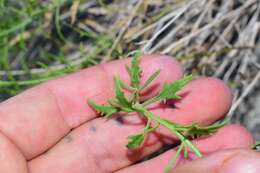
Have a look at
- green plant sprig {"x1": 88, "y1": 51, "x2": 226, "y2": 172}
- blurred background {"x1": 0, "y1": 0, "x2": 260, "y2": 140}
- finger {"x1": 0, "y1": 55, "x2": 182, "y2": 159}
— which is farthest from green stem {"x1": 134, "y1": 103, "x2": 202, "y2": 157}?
blurred background {"x1": 0, "y1": 0, "x2": 260, "y2": 140}

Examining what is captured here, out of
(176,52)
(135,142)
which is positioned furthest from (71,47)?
(135,142)

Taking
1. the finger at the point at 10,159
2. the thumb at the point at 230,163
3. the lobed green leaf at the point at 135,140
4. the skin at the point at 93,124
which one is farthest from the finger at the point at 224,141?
the finger at the point at 10,159

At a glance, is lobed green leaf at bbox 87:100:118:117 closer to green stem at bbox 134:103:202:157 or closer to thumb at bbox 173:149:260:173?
green stem at bbox 134:103:202:157

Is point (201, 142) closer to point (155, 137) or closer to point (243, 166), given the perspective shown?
point (155, 137)

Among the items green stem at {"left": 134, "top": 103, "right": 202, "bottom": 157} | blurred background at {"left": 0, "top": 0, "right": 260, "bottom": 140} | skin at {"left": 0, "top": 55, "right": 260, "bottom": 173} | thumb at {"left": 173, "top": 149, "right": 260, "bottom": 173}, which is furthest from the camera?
blurred background at {"left": 0, "top": 0, "right": 260, "bottom": 140}

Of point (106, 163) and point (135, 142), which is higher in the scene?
point (135, 142)

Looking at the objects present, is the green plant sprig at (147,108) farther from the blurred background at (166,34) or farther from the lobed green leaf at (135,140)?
the blurred background at (166,34)

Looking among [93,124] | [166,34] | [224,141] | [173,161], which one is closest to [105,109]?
[93,124]

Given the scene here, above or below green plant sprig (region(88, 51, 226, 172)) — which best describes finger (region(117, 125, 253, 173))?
below
